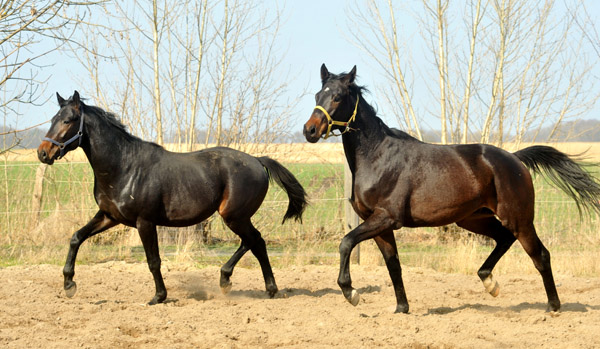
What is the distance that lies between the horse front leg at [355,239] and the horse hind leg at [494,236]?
4.26 ft

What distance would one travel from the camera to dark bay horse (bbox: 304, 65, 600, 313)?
19.5 feet

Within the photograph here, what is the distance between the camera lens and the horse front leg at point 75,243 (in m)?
6.81

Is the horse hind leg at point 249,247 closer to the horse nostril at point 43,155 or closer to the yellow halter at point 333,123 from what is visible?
the yellow halter at point 333,123

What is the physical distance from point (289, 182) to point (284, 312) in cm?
194

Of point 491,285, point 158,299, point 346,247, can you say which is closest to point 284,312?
point 346,247

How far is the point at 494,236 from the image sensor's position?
22.4ft

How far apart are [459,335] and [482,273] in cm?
159

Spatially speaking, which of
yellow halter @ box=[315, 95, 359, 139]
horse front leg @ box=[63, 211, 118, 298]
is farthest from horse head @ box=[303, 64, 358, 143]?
horse front leg @ box=[63, 211, 118, 298]

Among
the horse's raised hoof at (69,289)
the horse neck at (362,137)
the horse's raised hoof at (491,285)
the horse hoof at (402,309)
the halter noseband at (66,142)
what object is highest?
the horse neck at (362,137)

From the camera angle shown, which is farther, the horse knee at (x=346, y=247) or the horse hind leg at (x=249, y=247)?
the horse hind leg at (x=249, y=247)

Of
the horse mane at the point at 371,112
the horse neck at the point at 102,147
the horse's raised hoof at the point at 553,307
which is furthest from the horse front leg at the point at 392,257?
the horse neck at the point at 102,147

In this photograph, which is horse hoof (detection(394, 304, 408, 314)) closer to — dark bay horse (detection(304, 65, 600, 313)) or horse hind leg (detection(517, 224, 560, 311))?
dark bay horse (detection(304, 65, 600, 313))

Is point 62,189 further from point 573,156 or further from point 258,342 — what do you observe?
point 573,156

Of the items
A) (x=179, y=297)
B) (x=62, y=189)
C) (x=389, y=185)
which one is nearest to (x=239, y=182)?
(x=179, y=297)
